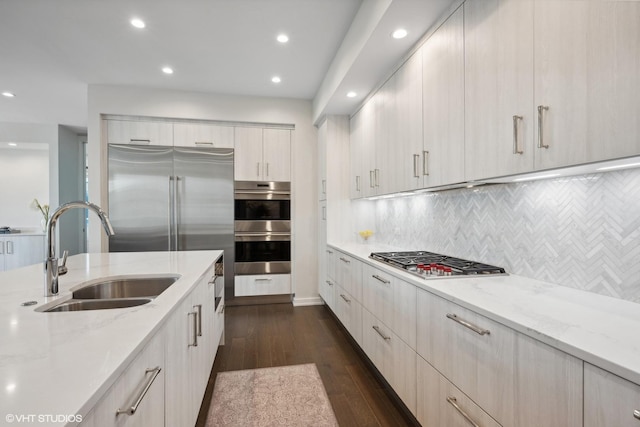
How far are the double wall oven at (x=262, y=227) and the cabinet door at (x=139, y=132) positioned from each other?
43.8 inches

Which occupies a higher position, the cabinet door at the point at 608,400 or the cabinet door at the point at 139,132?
the cabinet door at the point at 139,132

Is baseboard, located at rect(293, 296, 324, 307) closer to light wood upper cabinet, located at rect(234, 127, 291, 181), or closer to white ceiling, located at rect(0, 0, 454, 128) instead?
light wood upper cabinet, located at rect(234, 127, 291, 181)

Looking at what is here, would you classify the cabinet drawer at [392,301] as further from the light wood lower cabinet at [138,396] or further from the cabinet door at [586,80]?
the light wood lower cabinet at [138,396]

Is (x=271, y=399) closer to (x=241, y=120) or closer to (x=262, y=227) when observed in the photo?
(x=262, y=227)

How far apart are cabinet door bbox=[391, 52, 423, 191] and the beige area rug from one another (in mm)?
1606

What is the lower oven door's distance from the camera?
407cm

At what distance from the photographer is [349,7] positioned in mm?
2291

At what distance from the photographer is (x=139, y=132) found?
3826 mm

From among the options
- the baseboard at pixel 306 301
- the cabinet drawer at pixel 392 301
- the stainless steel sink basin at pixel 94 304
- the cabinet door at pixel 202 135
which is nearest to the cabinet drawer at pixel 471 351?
the cabinet drawer at pixel 392 301

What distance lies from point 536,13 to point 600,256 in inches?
40.5

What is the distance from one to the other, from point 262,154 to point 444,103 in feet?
9.22

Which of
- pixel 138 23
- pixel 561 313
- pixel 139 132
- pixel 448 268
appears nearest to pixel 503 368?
pixel 561 313

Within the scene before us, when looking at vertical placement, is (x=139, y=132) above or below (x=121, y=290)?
above

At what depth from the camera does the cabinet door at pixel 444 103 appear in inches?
64.6
